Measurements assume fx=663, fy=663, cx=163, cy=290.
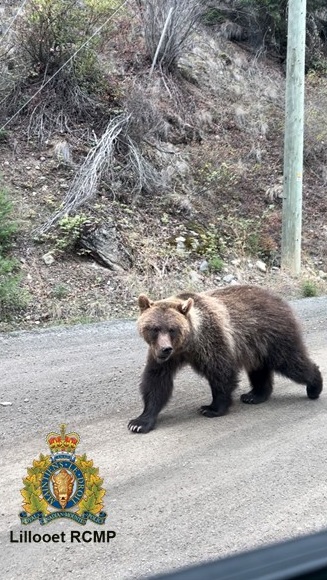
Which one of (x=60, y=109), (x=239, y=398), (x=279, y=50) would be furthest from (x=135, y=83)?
(x=239, y=398)

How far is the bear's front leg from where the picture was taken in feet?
17.1

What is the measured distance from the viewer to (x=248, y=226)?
14258mm

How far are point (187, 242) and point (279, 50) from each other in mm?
11855

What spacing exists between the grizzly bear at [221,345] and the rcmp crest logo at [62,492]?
121 centimetres

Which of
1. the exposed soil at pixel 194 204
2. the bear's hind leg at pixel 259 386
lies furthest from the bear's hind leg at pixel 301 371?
the exposed soil at pixel 194 204

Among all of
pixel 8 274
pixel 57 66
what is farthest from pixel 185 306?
pixel 57 66

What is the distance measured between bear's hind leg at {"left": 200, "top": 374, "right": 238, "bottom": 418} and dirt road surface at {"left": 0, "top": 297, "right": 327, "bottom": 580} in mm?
87

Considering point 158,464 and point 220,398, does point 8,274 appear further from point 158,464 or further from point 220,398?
point 158,464

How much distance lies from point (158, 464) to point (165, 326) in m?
1.11

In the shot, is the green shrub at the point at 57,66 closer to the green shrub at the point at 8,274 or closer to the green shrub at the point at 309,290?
the green shrub at the point at 8,274

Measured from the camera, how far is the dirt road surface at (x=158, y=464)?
3.43 m

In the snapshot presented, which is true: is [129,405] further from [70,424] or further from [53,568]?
[53,568]

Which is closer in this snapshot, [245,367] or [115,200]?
[245,367]

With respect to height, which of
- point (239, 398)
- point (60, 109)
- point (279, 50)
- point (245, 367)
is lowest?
point (239, 398)
